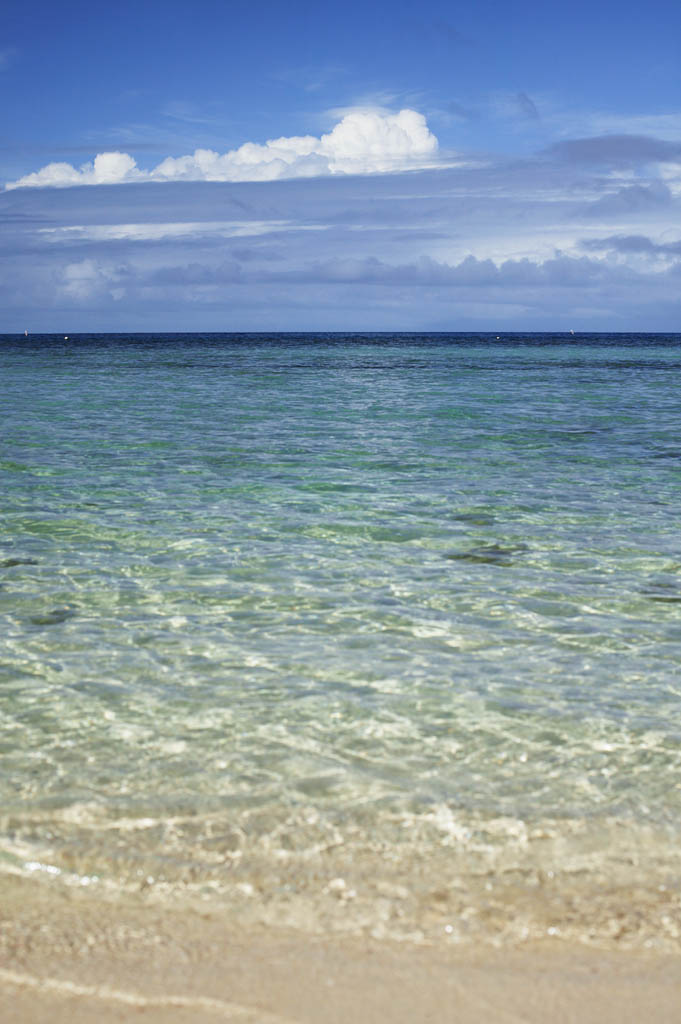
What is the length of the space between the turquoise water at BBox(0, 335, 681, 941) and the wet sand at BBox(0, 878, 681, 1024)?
22 centimetres

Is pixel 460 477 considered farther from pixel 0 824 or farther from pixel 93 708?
pixel 0 824

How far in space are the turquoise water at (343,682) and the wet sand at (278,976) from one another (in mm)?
224

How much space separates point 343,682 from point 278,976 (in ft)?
10.8

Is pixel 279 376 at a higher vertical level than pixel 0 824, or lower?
higher

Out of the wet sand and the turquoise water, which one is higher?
the turquoise water

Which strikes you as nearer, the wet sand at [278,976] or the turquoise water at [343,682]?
the wet sand at [278,976]

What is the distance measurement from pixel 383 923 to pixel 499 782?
1.54 meters

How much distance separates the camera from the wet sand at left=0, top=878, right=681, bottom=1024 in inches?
134

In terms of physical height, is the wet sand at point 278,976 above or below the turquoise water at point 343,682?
below

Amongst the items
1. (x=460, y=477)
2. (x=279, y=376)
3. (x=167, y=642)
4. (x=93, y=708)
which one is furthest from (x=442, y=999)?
(x=279, y=376)

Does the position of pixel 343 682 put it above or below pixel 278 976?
above

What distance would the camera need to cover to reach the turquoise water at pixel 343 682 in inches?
179

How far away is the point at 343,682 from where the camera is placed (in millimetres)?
6867

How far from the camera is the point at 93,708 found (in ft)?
20.9
